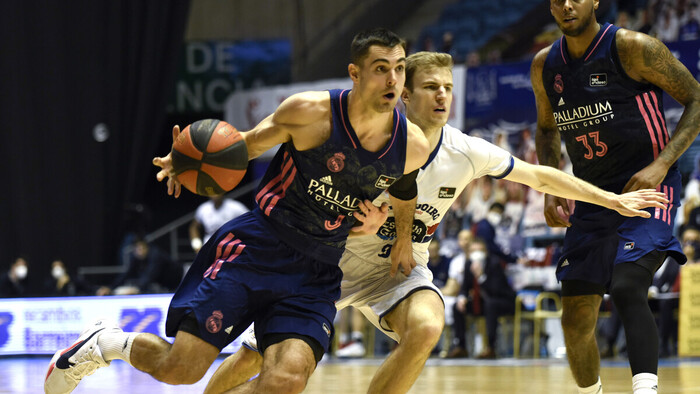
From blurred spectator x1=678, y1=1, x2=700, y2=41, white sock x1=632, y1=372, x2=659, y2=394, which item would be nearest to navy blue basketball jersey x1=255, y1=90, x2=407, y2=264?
white sock x1=632, y1=372, x2=659, y2=394

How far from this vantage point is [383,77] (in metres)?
4.31

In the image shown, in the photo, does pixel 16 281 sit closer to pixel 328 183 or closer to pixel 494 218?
pixel 494 218

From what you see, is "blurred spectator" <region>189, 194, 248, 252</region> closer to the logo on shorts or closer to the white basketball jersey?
the white basketball jersey

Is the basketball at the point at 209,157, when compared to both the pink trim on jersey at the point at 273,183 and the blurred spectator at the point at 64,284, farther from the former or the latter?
the blurred spectator at the point at 64,284

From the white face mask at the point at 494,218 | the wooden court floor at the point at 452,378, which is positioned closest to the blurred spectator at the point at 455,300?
the wooden court floor at the point at 452,378

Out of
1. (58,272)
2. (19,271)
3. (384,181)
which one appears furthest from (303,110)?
(19,271)

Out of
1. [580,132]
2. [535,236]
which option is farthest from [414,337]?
[535,236]

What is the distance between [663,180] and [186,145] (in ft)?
7.76

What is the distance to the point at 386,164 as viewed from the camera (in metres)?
4.40

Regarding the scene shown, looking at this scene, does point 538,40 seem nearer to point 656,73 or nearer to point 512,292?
point 512,292

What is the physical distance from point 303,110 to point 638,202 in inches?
64.0

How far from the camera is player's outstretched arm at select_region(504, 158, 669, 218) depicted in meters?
4.45

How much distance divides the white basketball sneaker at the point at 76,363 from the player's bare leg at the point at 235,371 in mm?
573

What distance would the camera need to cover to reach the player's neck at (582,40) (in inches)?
194
